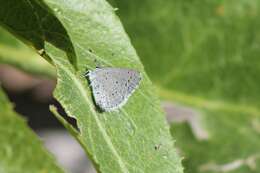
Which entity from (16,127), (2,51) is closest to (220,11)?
(2,51)

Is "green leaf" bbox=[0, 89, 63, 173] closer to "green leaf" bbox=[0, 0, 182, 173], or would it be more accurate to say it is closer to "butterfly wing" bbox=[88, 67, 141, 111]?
"butterfly wing" bbox=[88, 67, 141, 111]

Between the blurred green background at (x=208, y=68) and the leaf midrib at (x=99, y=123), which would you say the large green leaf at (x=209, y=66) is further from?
the leaf midrib at (x=99, y=123)

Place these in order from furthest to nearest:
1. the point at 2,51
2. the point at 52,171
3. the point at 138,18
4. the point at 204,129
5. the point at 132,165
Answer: the point at 204,129
the point at 138,18
the point at 2,51
the point at 52,171
the point at 132,165

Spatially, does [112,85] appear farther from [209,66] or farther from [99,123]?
[209,66]

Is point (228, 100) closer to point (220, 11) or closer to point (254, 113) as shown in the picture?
point (254, 113)

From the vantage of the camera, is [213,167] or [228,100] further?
[228,100]

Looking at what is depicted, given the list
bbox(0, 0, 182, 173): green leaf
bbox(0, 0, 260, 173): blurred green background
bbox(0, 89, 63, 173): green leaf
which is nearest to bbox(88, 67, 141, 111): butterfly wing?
bbox(0, 0, 182, 173): green leaf
